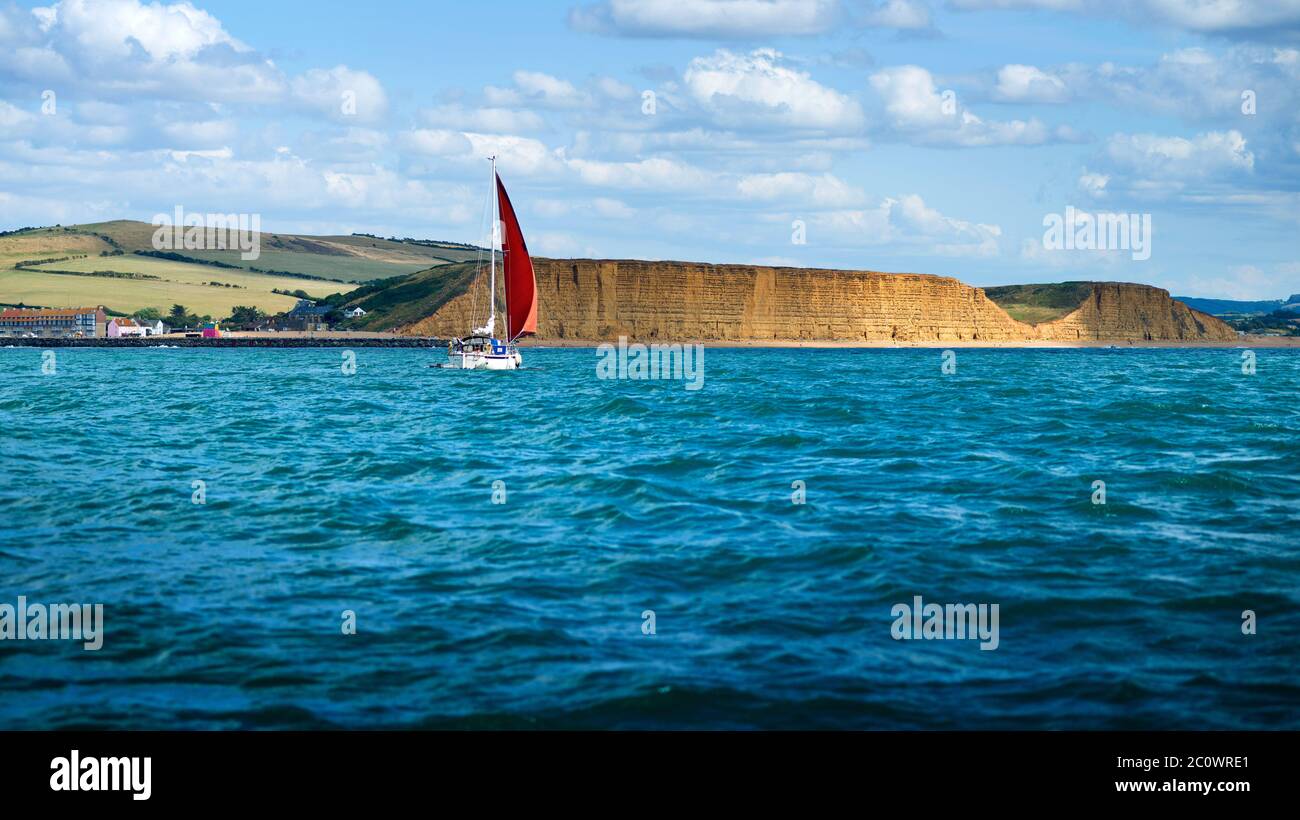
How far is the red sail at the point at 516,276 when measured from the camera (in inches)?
2756

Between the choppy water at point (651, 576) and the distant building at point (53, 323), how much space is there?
495ft

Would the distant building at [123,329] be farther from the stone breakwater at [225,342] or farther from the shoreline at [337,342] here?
the stone breakwater at [225,342]

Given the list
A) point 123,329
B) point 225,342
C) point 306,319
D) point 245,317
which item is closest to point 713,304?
point 306,319

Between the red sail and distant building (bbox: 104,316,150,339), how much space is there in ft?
355

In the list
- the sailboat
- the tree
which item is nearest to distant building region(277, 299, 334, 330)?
the tree

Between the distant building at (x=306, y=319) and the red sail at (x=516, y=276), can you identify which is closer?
the red sail at (x=516, y=276)

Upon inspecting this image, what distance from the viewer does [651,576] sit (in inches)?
567

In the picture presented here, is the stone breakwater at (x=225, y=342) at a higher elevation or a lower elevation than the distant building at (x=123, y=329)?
lower

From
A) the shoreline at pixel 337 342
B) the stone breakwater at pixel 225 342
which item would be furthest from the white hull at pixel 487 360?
the stone breakwater at pixel 225 342

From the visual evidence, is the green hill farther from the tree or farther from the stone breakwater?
the tree

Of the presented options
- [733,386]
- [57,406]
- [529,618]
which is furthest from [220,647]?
[733,386]

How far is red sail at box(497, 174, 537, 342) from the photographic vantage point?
70000 millimetres
